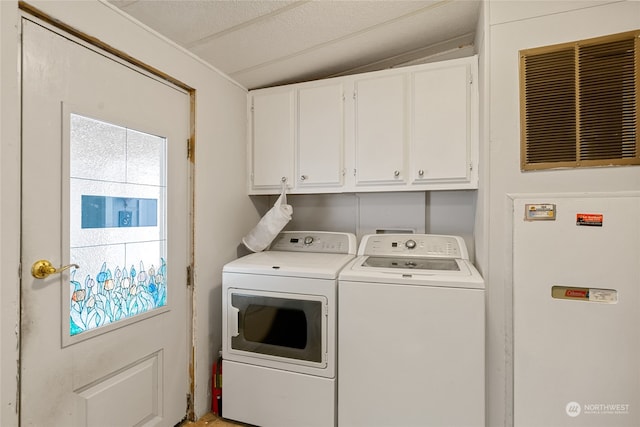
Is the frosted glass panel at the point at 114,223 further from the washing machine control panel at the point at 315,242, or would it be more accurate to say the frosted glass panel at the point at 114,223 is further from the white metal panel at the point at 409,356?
the white metal panel at the point at 409,356

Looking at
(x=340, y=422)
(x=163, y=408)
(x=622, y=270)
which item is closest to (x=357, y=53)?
(x=622, y=270)

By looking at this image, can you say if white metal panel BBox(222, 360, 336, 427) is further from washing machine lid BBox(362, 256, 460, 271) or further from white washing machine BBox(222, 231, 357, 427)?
washing machine lid BBox(362, 256, 460, 271)

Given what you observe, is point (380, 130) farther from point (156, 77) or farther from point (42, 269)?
point (42, 269)

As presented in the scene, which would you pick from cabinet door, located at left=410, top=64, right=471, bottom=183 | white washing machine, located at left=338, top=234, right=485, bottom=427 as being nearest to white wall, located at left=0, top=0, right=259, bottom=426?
white washing machine, located at left=338, top=234, right=485, bottom=427

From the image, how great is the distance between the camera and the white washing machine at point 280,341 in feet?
5.33

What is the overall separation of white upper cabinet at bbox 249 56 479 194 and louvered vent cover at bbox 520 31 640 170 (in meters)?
0.31

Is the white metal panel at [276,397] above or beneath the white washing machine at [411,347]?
beneath

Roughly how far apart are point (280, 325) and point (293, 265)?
0.35 metres

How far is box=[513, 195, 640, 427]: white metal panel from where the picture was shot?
1.35 meters

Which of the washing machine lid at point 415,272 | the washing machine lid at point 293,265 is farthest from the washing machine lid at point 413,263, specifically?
the washing machine lid at point 293,265

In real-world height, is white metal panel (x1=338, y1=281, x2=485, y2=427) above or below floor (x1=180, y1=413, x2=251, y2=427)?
above

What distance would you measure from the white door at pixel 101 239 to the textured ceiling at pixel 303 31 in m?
0.33

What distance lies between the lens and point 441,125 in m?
1.85
